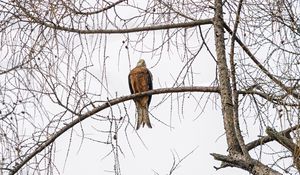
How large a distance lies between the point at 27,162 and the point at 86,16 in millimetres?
717

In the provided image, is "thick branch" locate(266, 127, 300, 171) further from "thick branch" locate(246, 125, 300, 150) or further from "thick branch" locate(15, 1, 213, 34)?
"thick branch" locate(15, 1, 213, 34)

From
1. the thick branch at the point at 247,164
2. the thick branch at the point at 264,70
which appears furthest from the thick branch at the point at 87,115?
the thick branch at the point at 247,164

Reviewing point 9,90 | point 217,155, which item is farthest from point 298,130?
point 9,90

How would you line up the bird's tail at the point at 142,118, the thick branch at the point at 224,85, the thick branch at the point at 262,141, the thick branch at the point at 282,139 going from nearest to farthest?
the thick branch at the point at 282,139 → the thick branch at the point at 262,141 → the thick branch at the point at 224,85 → the bird's tail at the point at 142,118

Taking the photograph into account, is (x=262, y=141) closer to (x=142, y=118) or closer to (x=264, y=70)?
(x=264, y=70)

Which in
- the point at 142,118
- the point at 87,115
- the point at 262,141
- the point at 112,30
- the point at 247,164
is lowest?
the point at 247,164

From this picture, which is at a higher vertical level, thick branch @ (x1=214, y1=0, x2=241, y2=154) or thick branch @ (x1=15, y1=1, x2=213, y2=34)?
thick branch @ (x1=15, y1=1, x2=213, y2=34)

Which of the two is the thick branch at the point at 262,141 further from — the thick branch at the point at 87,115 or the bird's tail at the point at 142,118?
the bird's tail at the point at 142,118

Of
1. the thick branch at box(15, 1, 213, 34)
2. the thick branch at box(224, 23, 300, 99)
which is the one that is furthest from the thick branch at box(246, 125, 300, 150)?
the thick branch at box(15, 1, 213, 34)

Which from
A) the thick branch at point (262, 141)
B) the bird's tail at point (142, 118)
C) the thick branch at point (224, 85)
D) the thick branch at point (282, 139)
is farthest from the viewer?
the bird's tail at point (142, 118)

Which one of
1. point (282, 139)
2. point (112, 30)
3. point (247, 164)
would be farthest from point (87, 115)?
point (282, 139)

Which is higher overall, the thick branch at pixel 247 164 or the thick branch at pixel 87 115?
the thick branch at pixel 87 115

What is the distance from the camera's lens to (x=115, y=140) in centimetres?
244

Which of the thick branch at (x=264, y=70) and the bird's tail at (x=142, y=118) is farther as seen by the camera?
the bird's tail at (x=142, y=118)
